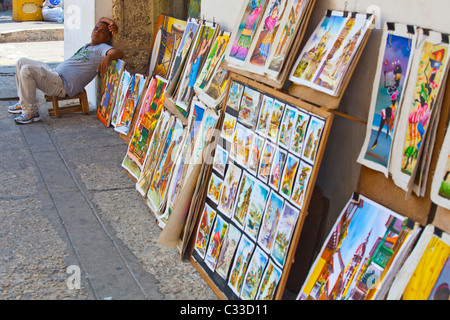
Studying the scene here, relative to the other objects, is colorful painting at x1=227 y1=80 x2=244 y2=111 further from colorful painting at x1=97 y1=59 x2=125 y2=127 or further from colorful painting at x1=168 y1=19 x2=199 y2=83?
colorful painting at x1=97 y1=59 x2=125 y2=127

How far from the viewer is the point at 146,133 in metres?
5.05

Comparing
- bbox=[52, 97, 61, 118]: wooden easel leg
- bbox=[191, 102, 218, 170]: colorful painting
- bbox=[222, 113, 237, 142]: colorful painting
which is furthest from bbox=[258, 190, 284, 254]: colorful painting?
bbox=[52, 97, 61, 118]: wooden easel leg

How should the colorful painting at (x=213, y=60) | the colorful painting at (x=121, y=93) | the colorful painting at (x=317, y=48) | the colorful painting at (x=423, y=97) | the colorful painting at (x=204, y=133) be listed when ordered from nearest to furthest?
the colorful painting at (x=423, y=97) → the colorful painting at (x=317, y=48) → the colorful painting at (x=204, y=133) → the colorful painting at (x=213, y=60) → the colorful painting at (x=121, y=93)

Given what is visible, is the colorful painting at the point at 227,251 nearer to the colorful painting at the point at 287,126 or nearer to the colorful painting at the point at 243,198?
the colorful painting at the point at 243,198

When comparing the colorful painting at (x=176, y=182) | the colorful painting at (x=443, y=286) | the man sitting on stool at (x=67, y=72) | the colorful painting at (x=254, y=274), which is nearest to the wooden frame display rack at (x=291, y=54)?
the colorful painting at (x=254, y=274)

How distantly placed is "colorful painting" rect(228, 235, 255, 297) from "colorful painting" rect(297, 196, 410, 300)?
397mm

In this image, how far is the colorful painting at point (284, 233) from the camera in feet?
9.05

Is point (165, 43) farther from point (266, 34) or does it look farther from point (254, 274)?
point (254, 274)

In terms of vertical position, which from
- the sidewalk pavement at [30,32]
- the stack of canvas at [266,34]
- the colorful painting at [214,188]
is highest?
the stack of canvas at [266,34]

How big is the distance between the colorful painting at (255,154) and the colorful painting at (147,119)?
187 cm

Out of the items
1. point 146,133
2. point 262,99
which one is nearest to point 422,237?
point 262,99

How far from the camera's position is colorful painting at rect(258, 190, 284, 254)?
9.44 feet

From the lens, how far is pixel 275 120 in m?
3.01

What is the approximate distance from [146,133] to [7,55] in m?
6.79
